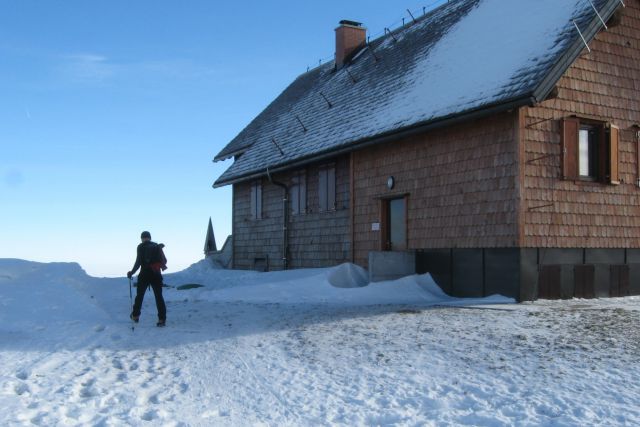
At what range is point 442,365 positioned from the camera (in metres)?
7.70

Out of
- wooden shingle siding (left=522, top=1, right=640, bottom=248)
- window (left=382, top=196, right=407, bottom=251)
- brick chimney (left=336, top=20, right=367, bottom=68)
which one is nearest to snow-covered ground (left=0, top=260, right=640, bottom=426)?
wooden shingle siding (left=522, top=1, right=640, bottom=248)

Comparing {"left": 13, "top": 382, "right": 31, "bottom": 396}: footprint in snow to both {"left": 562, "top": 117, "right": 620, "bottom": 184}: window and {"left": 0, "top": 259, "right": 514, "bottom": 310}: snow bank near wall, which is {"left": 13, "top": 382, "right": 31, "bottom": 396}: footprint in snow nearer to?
{"left": 0, "top": 259, "right": 514, "bottom": 310}: snow bank near wall

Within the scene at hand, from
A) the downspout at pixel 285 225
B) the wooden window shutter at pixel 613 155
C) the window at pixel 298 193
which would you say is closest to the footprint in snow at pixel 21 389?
the wooden window shutter at pixel 613 155

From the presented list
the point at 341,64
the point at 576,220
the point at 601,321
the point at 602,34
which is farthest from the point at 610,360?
the point at 341,64

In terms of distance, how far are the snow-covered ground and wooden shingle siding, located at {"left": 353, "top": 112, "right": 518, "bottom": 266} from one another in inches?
74.7

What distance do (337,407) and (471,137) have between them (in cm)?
993

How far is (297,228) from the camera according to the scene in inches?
853

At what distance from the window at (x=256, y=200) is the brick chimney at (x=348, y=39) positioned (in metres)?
5.85

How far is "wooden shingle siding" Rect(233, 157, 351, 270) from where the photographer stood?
19642mm

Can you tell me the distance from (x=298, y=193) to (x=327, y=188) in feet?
5.66

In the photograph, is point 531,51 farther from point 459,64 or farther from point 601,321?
point 601,321

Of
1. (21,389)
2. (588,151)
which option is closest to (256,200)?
(588,151)

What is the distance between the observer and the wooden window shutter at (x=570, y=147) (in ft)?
47.2

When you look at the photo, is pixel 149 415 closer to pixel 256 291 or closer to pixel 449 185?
pixel 256 291
